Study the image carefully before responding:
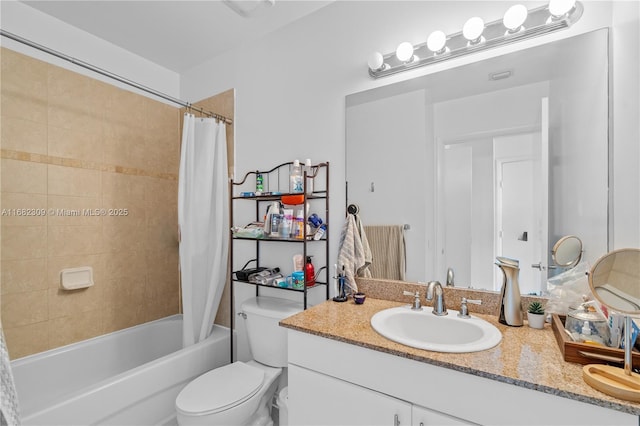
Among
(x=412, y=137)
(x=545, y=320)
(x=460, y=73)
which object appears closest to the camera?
(x=545, y=320)

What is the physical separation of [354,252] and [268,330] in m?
0.68

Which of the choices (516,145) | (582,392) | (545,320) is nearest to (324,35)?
(516,145)

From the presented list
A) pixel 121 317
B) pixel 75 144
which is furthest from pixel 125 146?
pixel 121 317

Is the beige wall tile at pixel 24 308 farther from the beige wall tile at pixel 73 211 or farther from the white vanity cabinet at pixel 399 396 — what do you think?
the white vanity cabinet at pixel 399 396

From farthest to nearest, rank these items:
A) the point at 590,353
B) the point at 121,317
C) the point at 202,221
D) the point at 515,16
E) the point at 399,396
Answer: the point at 121,317
the point at 202,221
the point at 515,16
the point at 399,396
the point at 590,353

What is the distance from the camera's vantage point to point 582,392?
72 centimetres

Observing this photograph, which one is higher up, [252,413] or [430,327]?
[430,327]

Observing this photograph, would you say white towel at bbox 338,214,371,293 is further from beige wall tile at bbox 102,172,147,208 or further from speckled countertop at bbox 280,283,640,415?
beige wall tile at bbox 102,172,147,208

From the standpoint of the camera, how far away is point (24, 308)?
5.82 ft

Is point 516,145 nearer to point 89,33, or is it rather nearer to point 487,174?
point 487,174

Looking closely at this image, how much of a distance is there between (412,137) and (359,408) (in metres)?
1.19

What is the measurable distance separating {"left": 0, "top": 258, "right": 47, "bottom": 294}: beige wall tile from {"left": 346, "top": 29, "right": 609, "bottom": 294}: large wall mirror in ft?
6.56

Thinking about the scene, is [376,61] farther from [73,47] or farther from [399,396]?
[73,47]

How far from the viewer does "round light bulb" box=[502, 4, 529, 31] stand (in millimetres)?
1174
